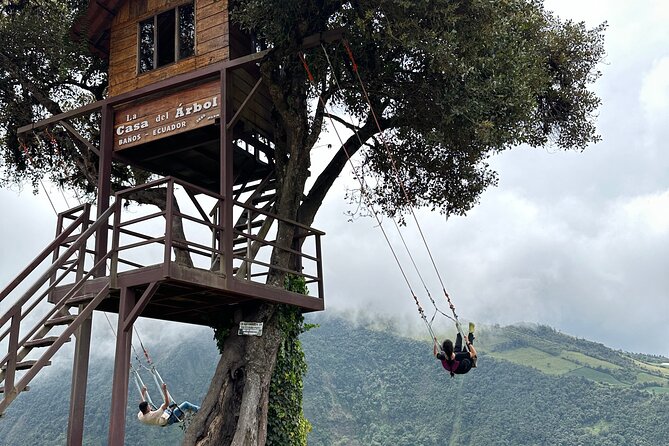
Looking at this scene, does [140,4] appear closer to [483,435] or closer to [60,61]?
[60,61]

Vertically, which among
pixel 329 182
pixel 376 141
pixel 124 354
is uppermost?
pixel 376 141

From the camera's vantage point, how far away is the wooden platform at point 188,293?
10.2m

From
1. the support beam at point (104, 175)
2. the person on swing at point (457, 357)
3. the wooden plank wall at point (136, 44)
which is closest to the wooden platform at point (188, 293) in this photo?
the support beam at point (104, 175)

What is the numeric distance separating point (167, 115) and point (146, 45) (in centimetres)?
192

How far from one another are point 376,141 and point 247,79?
361 cm

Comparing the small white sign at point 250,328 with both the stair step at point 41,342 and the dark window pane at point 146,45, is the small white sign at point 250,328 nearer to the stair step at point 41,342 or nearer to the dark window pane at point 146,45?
the stair step at point 41,342

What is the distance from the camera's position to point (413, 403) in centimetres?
8338

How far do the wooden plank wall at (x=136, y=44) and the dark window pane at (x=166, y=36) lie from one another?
16 centimetres

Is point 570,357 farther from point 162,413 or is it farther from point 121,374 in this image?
point 121,374

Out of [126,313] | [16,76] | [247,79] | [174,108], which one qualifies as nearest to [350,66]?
[247,79]

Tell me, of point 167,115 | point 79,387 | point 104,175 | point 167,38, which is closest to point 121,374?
point 79,387

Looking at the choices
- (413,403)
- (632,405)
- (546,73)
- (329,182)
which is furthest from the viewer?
(413,403)

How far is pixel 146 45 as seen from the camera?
13.9m

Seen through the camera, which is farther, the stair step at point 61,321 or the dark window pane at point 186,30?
the dark window pane at point 186,30
